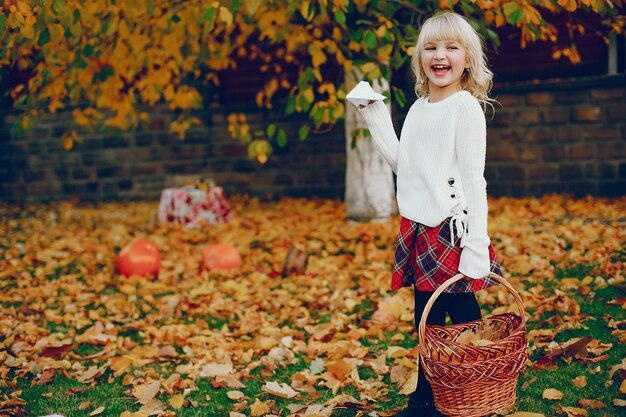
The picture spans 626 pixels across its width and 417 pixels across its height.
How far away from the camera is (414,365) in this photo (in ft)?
11.9

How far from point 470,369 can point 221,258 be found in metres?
3.43

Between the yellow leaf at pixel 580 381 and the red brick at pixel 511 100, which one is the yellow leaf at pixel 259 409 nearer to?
the yellow leaf at pixel 580 381

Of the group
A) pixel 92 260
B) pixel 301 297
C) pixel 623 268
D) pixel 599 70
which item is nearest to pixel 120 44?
pixel 92 260

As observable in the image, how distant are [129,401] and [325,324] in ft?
4.56

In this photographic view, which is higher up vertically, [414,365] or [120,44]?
[120,44]

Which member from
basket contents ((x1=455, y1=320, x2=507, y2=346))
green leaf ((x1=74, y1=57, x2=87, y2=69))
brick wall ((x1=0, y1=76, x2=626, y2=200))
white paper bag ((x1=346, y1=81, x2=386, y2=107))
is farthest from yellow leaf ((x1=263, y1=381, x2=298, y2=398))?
brick wall ((x1=0, y1=76, x2=626, y2=200))

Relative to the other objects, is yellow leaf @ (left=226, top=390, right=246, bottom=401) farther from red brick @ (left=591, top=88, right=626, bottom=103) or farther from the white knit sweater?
red brick @ (left=591, top=88, right=626, bottom=103)

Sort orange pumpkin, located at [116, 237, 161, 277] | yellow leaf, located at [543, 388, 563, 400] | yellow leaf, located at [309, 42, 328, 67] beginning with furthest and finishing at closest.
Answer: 1. orange pumpkin, located at [116, 237, 161, 277]
2. yellow leaf, located at [309, 42, 328, 67]
3. yellow leaf, located at [543, 388, 563, 400]

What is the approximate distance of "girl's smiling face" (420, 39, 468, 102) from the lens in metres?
2.66

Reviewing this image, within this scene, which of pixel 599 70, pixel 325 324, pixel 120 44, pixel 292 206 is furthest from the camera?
pixel 292 206

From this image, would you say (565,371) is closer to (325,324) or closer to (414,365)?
(414,365)

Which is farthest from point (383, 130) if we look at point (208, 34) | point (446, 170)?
point (208, 34)

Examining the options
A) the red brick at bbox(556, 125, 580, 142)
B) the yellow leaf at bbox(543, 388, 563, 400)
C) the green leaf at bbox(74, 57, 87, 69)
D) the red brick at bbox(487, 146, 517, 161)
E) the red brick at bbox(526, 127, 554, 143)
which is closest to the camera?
the yellow leaf at bbox(543, 388, 563, 400)

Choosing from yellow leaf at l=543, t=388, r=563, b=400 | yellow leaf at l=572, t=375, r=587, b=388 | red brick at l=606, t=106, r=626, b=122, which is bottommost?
yellow leaf at l=543, t=388, r=563, b=400
